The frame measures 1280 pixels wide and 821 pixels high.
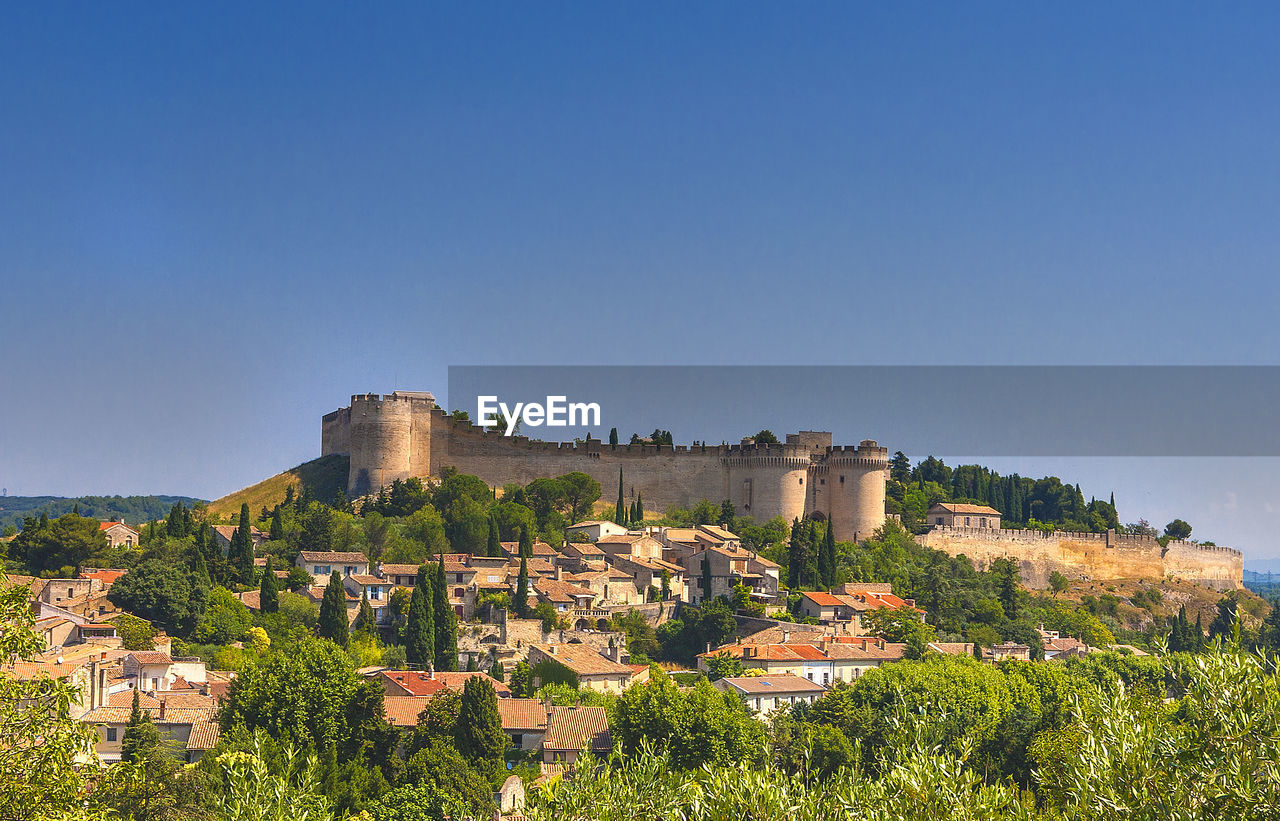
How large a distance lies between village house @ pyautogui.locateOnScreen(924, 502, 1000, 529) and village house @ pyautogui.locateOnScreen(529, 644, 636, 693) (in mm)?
24180

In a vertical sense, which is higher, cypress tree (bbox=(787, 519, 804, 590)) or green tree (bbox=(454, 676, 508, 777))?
cypress tree (bbox=(787, 519, 804, 590))

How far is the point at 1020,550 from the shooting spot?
60562 mm

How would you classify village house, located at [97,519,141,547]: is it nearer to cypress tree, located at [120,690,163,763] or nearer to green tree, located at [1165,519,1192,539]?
cypress tree, located at [120,690,163,763]

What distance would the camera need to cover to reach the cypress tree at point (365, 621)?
128 feet

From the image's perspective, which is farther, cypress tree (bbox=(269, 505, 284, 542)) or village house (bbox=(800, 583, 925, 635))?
cypress tree (bbox=(269, 505, 284, 542))

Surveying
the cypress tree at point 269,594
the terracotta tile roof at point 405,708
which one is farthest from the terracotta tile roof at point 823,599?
the cypress tree at point 269,594

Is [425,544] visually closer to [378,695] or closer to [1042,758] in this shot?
[378,695]

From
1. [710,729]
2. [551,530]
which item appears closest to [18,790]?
[710,729]

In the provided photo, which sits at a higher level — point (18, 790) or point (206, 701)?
point (18, 790)

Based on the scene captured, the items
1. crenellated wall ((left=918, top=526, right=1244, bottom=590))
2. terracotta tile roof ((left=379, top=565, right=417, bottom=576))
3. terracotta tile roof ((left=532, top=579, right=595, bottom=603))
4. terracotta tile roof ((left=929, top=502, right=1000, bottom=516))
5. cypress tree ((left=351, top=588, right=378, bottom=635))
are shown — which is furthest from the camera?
terracotta tile roof ((left=929, top=502, right=1000, bottom=516))

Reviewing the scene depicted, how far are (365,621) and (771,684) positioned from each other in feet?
36.2

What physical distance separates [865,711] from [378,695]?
11.2 meters

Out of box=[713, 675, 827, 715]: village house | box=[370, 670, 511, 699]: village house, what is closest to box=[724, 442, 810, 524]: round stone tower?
box=[713, 675, 827, 715]: village house

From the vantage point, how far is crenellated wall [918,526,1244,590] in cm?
5925
